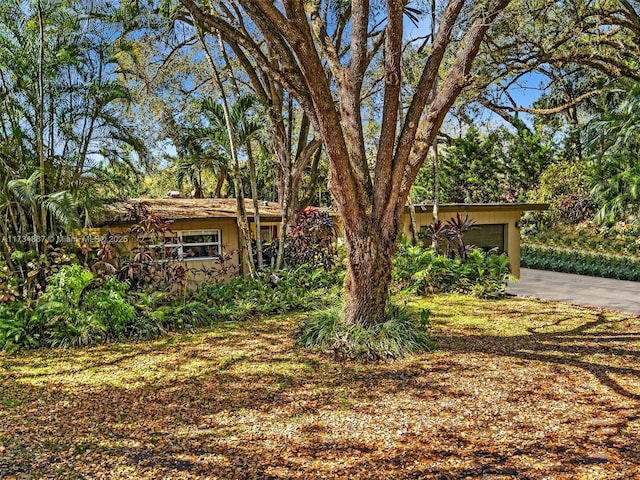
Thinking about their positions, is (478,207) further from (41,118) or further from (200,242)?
(41,118)

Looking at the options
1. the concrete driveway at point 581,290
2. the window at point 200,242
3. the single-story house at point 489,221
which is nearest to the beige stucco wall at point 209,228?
the window at point 200,242

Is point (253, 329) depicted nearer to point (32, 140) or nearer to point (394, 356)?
point (394, 356)

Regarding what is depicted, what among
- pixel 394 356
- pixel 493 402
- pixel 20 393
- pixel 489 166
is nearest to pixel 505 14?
pixel 394 356

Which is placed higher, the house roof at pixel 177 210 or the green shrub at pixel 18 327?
the house roof at pixel 177 210

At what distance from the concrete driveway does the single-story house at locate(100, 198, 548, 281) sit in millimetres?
1148

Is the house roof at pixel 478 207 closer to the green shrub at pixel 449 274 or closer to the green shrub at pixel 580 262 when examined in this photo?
the green shrub at pixel 449 274

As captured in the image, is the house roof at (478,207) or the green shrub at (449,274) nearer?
the green shrub at (449,274)

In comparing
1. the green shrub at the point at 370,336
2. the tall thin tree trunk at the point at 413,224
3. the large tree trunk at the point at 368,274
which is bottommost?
the green shrub at the point at 370,336

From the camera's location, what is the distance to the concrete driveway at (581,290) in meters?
10.3

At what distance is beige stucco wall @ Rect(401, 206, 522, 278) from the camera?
1308 centimetres

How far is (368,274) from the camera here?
6000 mm

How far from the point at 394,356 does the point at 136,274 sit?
453 cm

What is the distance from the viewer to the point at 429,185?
21672 millimetres

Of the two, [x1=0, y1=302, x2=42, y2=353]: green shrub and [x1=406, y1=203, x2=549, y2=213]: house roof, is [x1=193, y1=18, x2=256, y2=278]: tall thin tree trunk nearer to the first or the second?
[x1=0, y1=302, x2=42, y2=353]: green shrub
